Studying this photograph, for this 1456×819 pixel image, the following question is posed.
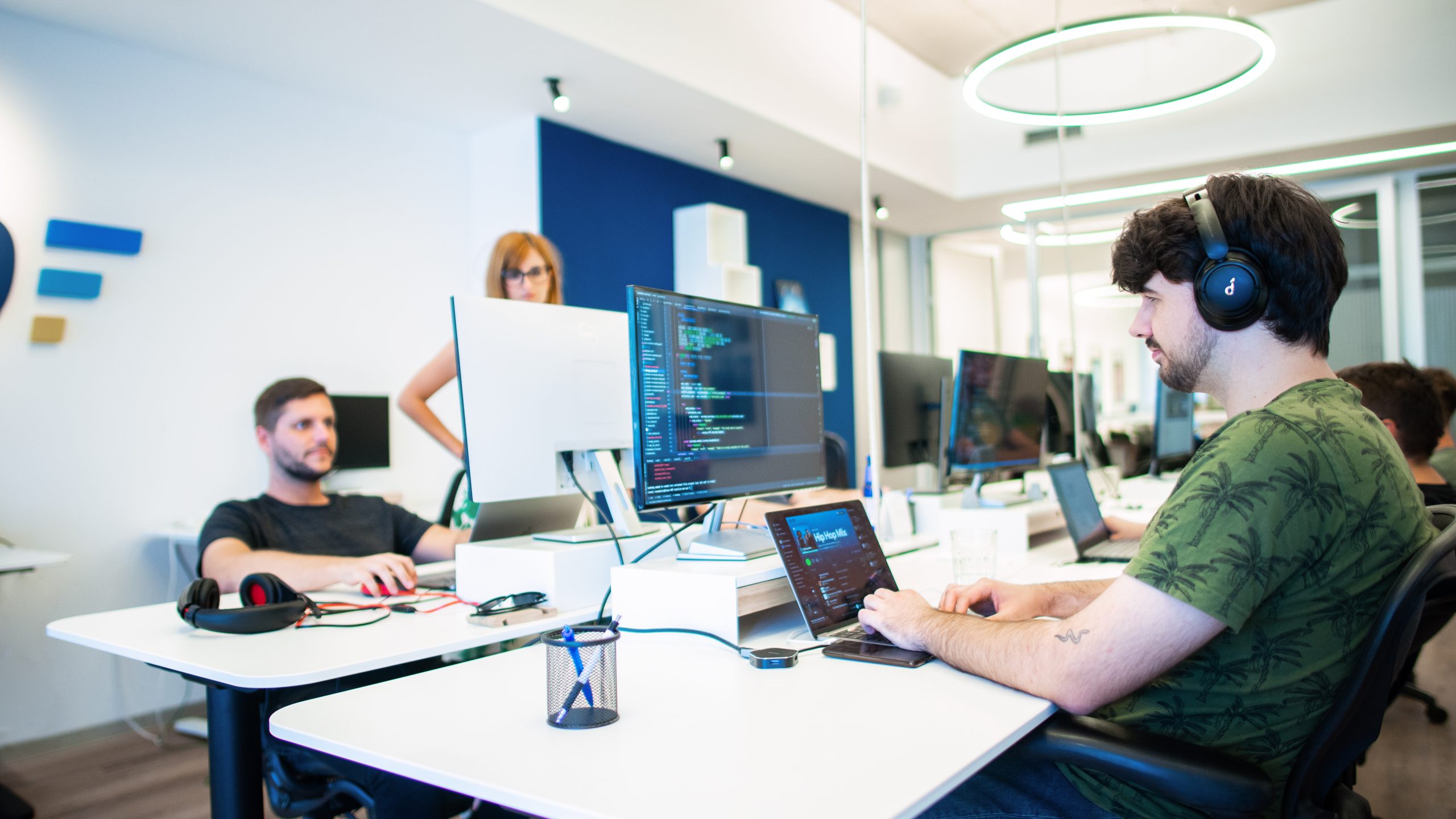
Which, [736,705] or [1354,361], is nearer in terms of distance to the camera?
[736,705]

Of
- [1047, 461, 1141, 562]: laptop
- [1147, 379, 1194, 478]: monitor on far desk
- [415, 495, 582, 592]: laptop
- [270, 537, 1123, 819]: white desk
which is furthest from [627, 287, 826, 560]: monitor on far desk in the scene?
[1147, 379, 1194, 478]: monitor on far desk

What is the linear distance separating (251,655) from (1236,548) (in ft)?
4.65

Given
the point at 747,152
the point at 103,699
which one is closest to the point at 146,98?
the point at 103,699

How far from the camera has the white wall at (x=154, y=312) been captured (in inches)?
130

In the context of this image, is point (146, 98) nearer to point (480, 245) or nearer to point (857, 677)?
point (480, 245)

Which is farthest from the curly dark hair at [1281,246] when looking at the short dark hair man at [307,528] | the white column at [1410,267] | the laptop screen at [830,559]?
the white column at [1410,267]

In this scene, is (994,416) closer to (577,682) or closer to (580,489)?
(580,489)

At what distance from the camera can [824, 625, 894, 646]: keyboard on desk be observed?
1427 millimetres

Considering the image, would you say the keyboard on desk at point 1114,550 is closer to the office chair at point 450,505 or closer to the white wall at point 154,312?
the office chair at point 450,505

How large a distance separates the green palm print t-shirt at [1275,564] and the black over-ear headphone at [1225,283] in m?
0.12

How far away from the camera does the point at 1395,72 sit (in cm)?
526

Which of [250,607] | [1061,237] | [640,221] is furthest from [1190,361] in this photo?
[1061,237]

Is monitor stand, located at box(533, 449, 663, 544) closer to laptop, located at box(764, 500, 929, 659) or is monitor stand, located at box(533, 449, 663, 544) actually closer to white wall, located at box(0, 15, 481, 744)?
laptop, located at box(764, 500, 929, 659)

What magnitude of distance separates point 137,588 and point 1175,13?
4379 mm
